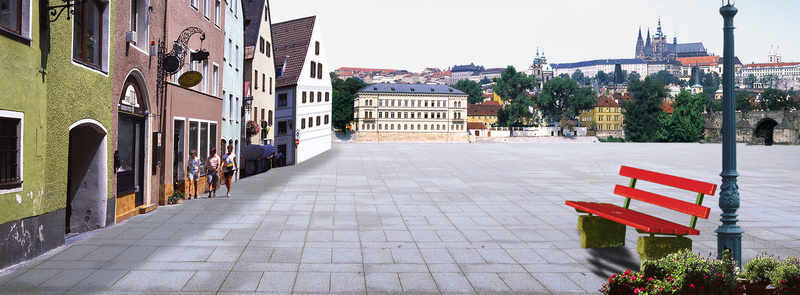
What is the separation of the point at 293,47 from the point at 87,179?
3671 centimetres

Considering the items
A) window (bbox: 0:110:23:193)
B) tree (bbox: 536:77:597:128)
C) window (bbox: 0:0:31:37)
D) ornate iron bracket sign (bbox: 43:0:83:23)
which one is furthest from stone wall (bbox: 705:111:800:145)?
window (bbox: 0:110:23:193)

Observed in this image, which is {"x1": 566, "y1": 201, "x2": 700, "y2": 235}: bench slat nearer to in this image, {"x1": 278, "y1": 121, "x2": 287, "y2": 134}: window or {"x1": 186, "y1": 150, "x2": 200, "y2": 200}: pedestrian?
{"x1": 186, "y1": 150, "x2": 200, "y2": 200}: pedestrian

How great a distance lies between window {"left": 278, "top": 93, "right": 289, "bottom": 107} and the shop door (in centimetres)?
3194

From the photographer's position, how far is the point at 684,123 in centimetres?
12519

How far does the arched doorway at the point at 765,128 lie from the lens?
11022 cm

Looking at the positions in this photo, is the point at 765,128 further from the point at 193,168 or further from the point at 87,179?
the point at 87,179

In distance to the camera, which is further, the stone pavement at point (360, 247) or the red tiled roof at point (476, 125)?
the red tiled roof at point (476, 125)

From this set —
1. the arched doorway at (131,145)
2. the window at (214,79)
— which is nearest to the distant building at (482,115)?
the window at (214,79)

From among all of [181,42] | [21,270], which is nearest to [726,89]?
[21,270]

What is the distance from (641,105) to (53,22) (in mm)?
133655

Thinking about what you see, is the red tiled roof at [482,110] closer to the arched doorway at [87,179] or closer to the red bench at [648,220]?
the arched doorway at [87,179]

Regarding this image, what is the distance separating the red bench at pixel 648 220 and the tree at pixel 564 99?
13872 cm

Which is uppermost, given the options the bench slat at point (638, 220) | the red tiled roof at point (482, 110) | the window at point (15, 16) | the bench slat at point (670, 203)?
the red tiled roof at point (482, 110)

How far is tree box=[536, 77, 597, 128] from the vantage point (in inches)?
5684
